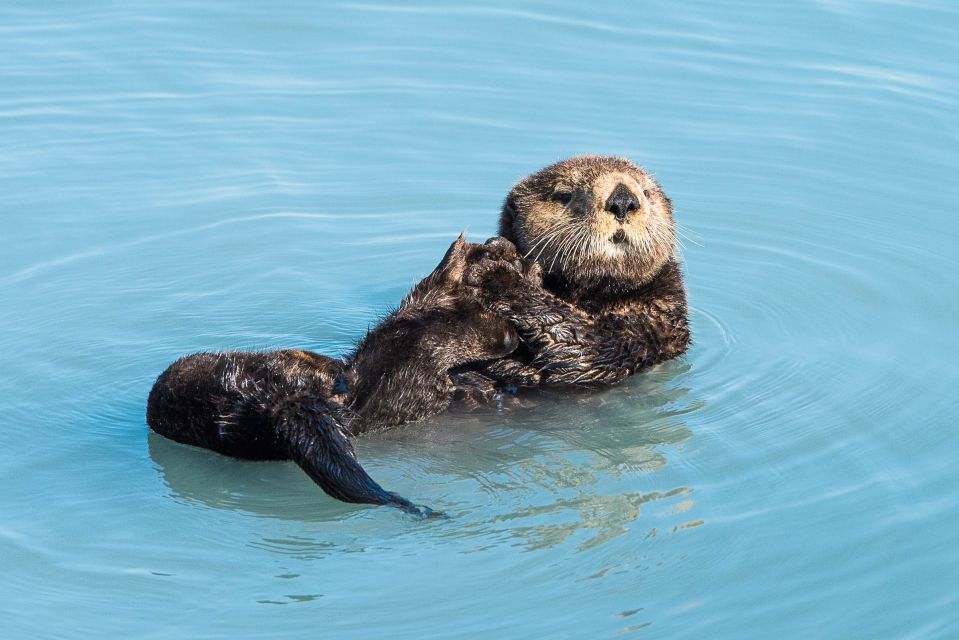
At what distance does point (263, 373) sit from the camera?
5.17 meters

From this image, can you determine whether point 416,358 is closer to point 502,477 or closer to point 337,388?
point 337,388

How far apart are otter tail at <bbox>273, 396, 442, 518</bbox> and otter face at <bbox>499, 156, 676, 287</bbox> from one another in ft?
5.33

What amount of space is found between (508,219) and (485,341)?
3.28ft

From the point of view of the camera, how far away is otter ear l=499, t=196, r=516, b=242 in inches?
254

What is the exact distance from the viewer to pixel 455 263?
230 inches

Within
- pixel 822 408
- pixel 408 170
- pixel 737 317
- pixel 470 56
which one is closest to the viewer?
pixel 822 408

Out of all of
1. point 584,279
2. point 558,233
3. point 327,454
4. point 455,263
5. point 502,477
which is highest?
point 558,233

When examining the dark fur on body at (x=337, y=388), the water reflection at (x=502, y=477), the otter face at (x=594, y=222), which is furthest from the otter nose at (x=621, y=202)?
the water reflection at (x=502, y=477)

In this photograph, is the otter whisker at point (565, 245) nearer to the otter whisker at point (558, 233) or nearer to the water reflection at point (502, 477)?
the otter whisker at point (558, 233)

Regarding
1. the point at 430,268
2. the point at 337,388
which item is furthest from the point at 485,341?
the point at 430,268

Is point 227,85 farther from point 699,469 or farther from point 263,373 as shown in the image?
point 699,469

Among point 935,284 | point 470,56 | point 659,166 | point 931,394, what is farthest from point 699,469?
point 470,56

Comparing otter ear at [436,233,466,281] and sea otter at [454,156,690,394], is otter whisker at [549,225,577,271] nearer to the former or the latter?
sea otter at [454,156,690,394]

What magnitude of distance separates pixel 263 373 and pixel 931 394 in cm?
299
